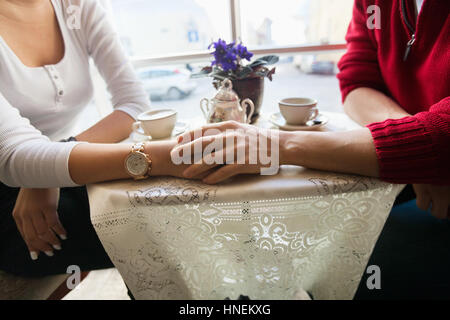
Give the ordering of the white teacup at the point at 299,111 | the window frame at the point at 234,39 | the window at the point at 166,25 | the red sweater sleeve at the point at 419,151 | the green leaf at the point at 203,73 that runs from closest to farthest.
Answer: the red sweater sleeve at the point at 419,151
the white teacup at the point at 299,111
the green leaf at the point at 203,73
the window frame at the point at 234,39
the window at the point at 166,25

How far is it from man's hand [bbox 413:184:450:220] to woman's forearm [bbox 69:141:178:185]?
0.61 meters

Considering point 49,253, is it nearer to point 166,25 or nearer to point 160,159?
point 160,159

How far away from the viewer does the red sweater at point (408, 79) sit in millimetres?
471

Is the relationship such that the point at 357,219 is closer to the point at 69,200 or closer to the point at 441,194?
the point at 441,194

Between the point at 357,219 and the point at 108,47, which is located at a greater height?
the point at 108,47

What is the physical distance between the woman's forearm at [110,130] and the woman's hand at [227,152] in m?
0.33

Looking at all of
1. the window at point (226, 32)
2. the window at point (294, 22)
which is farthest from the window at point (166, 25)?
the window at point (294, 22)

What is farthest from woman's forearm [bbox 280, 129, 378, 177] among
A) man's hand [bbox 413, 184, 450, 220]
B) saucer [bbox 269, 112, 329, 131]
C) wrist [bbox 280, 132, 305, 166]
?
man's hand [bbox 413, 184, 450, 220]

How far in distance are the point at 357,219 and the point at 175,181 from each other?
377 millimetres

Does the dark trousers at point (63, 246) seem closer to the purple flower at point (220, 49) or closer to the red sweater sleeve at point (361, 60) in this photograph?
the purple flower at point (220, 49)

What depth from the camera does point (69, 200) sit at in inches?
26.4

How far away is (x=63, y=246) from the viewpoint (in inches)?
25.4

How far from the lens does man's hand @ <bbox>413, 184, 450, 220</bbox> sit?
2.04 feet

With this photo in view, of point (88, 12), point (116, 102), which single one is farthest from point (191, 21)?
point (116, 102)
